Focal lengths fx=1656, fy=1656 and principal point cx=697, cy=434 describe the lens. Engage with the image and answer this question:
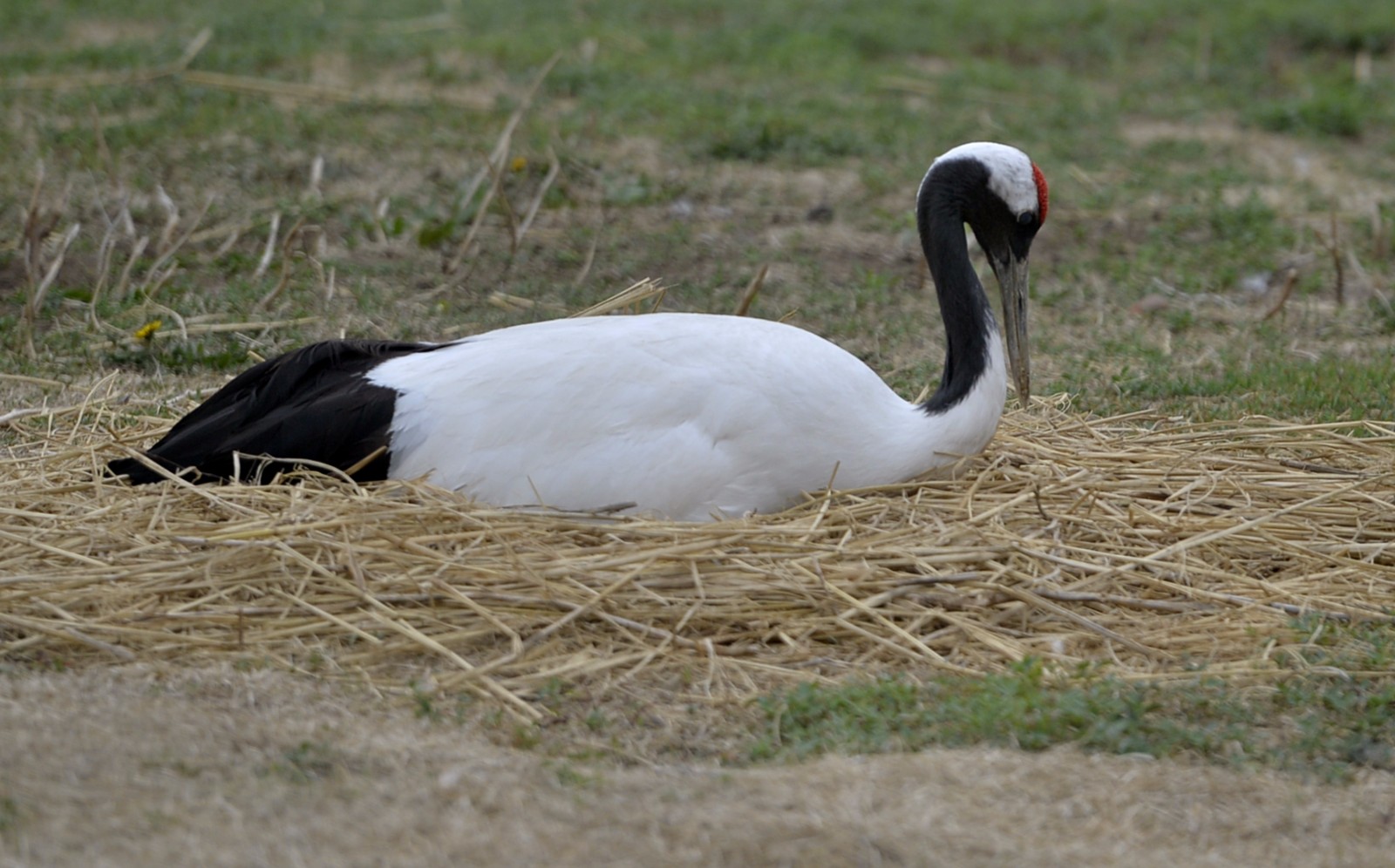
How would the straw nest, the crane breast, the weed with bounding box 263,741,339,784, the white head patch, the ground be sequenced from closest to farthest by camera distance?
the ground < the weed with bounding box 263,741,339,784 < the straw nest < the crane breast < the white head patch

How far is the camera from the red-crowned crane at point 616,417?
4.38 metres

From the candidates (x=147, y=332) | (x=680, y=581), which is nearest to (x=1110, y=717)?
(x=680, y=581)

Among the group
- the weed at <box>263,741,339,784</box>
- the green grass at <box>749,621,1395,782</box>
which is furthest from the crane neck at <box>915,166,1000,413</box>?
the weed at <box>263,741,339,784</box>

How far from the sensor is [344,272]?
696 cm

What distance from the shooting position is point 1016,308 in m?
4.99

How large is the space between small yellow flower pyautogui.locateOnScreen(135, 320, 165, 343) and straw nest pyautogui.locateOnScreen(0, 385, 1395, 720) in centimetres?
151

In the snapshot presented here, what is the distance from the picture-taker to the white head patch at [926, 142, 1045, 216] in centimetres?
480

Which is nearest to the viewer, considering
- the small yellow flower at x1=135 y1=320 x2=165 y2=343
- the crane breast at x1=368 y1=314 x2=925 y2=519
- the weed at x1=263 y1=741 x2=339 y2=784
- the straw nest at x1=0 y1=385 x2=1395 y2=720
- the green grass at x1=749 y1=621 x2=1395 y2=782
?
the weed at x1=263 y1=741 x2=339 y2=784

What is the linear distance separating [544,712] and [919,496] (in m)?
1.45

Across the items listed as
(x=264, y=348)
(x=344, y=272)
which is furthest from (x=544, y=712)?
(x=344, y=272)

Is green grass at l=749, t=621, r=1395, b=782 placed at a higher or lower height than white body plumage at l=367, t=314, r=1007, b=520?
lower

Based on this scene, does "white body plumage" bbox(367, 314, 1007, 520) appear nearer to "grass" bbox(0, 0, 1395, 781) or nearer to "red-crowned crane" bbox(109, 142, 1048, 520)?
"red-crowned crane" bbox(109, 142, 1048, 520)

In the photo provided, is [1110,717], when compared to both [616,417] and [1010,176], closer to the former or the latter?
[616,417]

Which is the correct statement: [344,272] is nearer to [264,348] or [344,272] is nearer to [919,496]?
[264,348]
